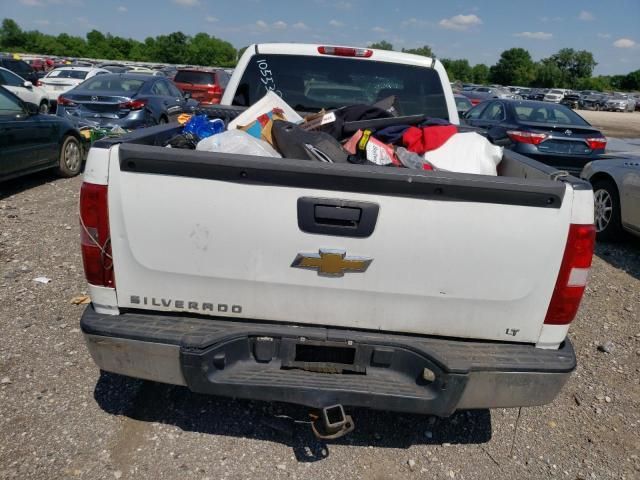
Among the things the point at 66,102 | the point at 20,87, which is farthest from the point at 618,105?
the point at 66,102

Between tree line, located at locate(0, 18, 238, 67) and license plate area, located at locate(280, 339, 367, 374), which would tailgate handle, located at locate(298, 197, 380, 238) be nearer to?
license plate area, located at locate(280, 339, 367, 374)

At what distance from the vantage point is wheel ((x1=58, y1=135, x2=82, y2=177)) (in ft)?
27.8

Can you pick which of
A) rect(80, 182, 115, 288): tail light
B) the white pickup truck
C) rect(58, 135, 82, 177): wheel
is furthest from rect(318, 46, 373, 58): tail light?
rect(58, 135, 82, 177): wheel

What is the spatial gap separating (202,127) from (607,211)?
5.57m

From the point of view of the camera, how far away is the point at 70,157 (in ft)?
28.6

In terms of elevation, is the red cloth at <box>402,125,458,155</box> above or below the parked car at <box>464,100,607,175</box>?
above

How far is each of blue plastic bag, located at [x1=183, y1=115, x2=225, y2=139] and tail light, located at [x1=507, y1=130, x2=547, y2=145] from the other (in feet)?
24.6

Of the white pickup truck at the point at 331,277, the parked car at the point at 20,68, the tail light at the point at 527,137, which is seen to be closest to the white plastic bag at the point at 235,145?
the white pickup truck at the point at 331,277

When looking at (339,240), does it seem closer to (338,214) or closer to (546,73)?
(338,214)

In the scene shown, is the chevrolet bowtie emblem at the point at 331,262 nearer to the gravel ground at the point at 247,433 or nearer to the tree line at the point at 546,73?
the gravel ground at the point at 247,433

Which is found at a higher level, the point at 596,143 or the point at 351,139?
the point at 351,139

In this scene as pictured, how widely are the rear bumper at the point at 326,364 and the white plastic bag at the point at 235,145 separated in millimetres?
910

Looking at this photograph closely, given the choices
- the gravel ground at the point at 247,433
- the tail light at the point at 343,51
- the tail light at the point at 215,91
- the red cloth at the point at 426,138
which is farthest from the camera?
the tail light at the point at 215,91

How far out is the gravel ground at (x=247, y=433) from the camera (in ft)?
8.78
